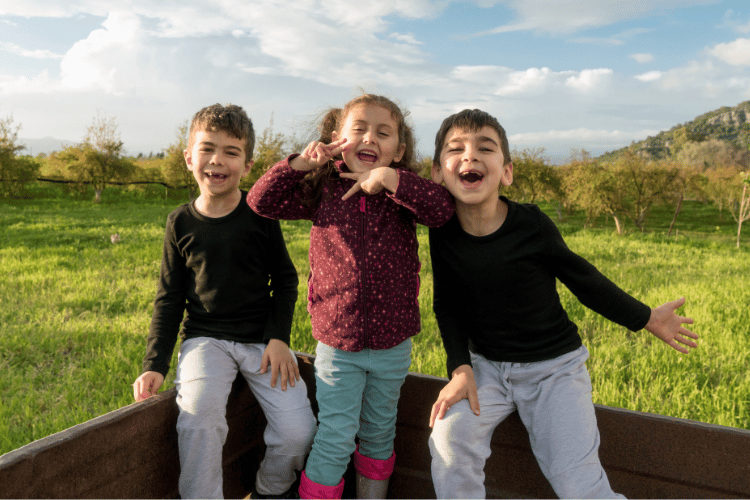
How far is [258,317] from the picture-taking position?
7.55 ft

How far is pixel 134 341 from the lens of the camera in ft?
12.8

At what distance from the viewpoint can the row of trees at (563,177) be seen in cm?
1995

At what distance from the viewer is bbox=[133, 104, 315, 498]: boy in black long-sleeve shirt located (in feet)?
6.80

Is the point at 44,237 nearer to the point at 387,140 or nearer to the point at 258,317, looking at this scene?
the point at 258,317

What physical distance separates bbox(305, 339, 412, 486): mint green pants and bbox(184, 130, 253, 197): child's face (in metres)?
0.94

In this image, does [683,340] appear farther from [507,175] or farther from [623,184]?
[623,184]

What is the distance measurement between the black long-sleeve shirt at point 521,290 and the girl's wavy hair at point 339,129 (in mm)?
426

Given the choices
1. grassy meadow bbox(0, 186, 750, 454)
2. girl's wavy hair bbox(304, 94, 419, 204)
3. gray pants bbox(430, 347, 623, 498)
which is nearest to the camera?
gray pants bbox(430, 347, 623, 498)

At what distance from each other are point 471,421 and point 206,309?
132 centimetres

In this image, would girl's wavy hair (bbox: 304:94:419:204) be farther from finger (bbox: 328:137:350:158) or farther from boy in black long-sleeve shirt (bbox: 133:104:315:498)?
boy in black long-sleeve shirt (bbox: 133:104:315:498)

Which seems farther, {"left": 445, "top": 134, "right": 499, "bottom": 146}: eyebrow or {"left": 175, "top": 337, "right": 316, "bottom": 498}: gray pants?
{"left": 445, "top": 134, "right": 499, "bottom": 146}: eyebrow

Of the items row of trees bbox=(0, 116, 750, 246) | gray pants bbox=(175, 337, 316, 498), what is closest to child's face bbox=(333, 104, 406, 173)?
gray pants bbox=(175, 337, 316, 498)

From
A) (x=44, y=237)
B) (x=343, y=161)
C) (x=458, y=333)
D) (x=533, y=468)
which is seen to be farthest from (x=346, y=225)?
(x=44, y=237)

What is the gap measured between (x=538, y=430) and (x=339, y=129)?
1.51 m
